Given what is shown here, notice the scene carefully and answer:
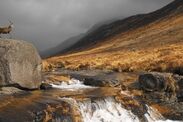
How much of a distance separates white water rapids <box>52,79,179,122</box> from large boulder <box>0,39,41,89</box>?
5.07 metres

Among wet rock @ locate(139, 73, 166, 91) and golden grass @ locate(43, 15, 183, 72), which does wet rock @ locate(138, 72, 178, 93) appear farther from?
golden grass @ locate(43, 15, 183, 72)

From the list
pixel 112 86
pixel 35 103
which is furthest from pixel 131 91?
pixel 35 103

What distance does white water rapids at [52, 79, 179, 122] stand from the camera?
38688 mm

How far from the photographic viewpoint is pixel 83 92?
44.2 metres

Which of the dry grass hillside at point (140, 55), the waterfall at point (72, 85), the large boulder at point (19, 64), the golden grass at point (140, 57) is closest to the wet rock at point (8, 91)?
the large boulder at point (19, 64)

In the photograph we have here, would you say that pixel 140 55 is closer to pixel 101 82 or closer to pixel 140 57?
pixel 140 57

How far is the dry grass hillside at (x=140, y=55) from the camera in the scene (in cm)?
7114

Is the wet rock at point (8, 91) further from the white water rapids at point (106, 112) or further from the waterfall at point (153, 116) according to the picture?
the waterfall at point (153, 116)

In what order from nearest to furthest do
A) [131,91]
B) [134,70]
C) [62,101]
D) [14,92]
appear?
[62,101] < [14,92] < [131,91] < [134,70]

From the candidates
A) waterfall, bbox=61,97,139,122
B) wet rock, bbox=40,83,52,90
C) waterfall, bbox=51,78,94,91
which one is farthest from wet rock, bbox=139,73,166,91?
wet rock, bbox=40,83,52,90

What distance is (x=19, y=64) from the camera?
4134 centimetres

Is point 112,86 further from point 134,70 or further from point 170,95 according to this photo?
point 134,70

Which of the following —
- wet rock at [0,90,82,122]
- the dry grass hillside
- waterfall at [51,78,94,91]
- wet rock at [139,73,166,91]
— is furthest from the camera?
the dry grass hillside

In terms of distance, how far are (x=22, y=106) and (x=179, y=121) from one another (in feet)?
52.8
